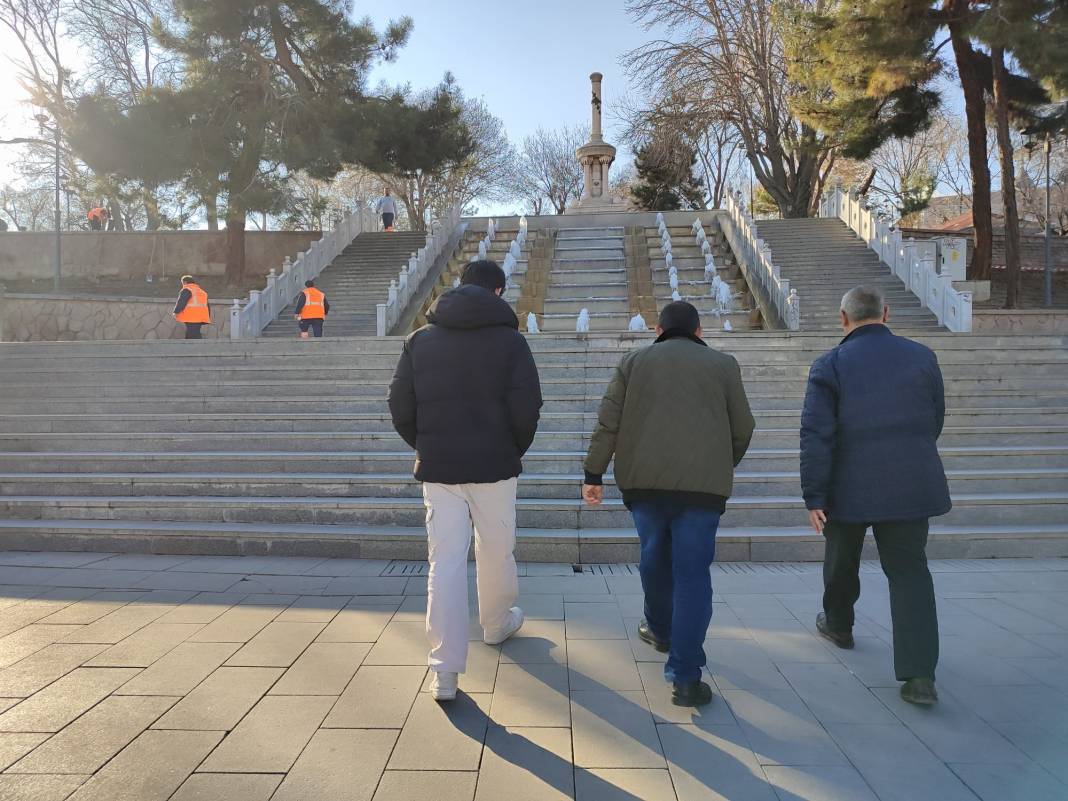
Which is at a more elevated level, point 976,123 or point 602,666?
point 976,123

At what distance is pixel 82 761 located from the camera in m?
2.67

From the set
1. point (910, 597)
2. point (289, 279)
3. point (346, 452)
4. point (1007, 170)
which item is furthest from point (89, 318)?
point (1007, 170)

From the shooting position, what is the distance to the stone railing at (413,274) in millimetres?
15170

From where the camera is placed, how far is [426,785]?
2494 millimetres

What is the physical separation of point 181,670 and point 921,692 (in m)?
3.53

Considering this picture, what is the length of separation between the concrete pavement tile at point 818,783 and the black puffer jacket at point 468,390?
1638mm

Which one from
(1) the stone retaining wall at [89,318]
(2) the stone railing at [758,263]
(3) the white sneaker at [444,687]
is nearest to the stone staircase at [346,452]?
(3) the white sneaker at [444,687]

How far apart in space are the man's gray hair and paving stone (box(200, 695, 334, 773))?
3.10 m

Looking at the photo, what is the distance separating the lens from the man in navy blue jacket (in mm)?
3127

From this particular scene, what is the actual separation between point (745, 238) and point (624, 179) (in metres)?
31.4

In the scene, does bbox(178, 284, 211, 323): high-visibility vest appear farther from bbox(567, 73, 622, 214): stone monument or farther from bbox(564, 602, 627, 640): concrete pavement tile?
bbox(567, 73, 622, 214): stone monument

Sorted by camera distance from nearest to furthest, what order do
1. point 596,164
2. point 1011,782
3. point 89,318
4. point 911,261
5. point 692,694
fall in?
point 1011,782
point 692,694
point 911,261
point 89,318
point 596,164

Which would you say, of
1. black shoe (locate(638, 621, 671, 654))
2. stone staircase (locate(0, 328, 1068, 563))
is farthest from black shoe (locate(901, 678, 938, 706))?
stone staircase (locate(0, 328, 1068, 563))

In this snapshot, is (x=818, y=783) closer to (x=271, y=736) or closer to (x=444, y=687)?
(x=444, y=687)
